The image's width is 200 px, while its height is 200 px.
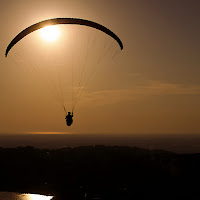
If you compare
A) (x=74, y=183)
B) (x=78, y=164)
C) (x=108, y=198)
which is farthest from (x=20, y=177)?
(x=108, y=198)

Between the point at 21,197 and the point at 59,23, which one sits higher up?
the point at 59,23

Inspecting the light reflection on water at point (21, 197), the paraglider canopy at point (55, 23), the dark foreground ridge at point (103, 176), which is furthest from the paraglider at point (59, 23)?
the dark foreground ridge at point (103, 176)

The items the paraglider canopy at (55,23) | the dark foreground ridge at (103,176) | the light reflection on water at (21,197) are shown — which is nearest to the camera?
the paraglider canopy at (55,23)

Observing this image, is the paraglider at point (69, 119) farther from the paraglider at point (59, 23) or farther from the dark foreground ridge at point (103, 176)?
the dark foreground ridge at point (103, 176)

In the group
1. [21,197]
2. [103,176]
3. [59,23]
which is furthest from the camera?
[103,176]

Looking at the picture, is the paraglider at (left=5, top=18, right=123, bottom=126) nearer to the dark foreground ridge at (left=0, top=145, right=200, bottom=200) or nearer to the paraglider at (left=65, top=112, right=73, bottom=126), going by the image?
the paraglider at (left=65, top=112, right=73, bottom=126)

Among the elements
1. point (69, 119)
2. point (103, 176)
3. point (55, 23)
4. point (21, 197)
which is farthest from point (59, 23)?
point (103, 176)

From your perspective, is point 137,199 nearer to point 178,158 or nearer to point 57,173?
point 57,173

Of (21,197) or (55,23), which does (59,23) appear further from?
(21,197)

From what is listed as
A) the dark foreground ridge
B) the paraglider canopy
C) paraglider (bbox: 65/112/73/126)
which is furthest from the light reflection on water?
the paraglider canopy
